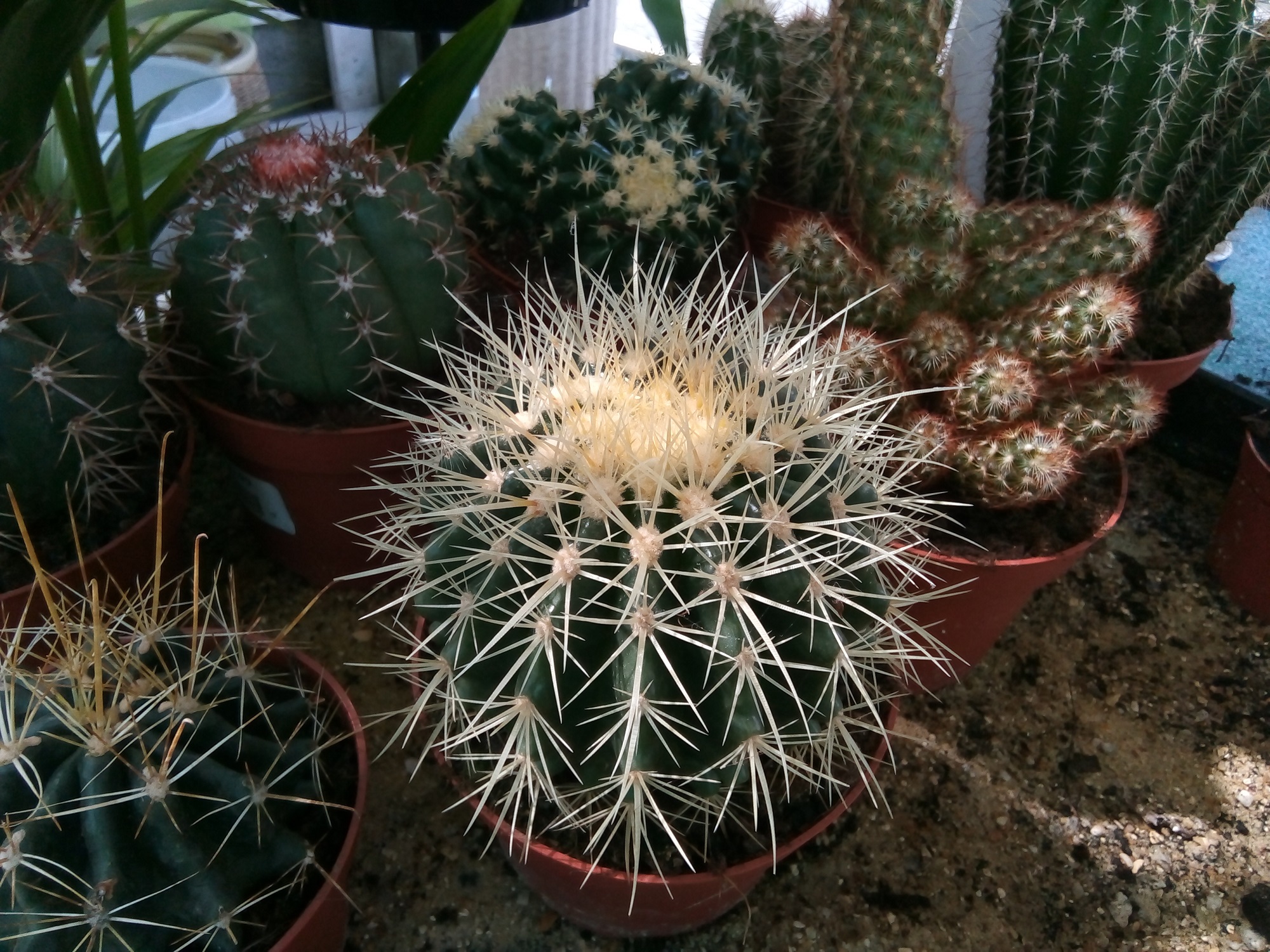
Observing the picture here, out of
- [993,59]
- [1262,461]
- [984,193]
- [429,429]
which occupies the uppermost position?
[993,59]

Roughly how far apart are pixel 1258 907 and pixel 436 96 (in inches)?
49.9

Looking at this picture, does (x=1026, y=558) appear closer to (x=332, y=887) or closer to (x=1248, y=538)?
(x=1248, y=538)

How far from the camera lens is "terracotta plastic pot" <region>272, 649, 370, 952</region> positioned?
63 centimetres

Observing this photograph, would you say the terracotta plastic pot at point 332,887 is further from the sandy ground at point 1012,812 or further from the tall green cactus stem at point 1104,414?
the tall green cactus stem at point 1104,414

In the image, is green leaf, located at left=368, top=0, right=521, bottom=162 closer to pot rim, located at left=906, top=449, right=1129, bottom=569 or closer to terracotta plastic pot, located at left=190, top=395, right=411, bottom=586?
terracotta plastic pot, located at left=190, top=395, right=411, bottom=586

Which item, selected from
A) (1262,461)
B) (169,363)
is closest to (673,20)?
(169,363)

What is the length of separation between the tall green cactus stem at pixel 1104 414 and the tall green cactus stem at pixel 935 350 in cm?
10

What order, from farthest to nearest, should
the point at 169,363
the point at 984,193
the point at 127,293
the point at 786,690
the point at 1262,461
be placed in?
the point at 984,193
the point at 1262,461
the point at 169,363
the point at 127,293
the point at 786,690

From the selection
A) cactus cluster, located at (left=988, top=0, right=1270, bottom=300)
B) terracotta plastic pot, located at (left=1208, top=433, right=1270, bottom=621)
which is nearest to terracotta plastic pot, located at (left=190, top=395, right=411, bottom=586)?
cactus cluster, located at (left=988, top=0, right=1270, bottom=300)

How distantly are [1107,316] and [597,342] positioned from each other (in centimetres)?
50

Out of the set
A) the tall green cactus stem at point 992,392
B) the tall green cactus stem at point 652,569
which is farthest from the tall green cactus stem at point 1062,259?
the tall green cactus stem at point 652,569

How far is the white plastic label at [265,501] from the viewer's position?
3.27 feet

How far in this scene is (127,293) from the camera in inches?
31.2

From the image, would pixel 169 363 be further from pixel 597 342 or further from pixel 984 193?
pixel 984 193
